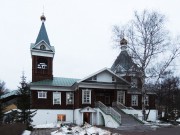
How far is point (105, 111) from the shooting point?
2900cm

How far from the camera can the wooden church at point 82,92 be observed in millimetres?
30422

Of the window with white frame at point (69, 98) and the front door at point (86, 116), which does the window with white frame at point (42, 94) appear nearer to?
the window with white frame at point (69, 98)

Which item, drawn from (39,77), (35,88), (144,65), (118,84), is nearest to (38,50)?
(39,77)

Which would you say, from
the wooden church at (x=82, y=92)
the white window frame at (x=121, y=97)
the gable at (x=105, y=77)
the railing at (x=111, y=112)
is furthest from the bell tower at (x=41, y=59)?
the white window frame at (x=121, y=97)

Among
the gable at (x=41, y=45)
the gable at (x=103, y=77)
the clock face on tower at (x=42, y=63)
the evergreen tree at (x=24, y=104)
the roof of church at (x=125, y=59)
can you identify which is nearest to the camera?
the evergreen tree at (x=24, y=104)

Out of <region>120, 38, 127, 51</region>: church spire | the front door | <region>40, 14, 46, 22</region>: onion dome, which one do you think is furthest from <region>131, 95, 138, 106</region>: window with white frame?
<region>40, 14, 46, 22</region>: onion dome

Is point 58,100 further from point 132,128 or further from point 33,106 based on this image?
point 132,128

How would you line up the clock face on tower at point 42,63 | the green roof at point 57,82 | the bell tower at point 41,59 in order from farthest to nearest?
the clock face on tower at point 42,63 < the bell tower at point 41,59 < the green roof at point 57,82

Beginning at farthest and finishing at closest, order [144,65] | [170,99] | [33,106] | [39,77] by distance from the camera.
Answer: [170,99], [39,77], [33,106], [144,65]

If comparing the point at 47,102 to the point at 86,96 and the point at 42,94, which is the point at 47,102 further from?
the point at 86,96

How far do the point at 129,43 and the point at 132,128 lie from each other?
928cm

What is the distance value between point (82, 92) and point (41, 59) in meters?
8.79

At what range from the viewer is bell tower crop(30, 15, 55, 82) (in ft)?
114

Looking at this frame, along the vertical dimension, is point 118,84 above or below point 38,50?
below
